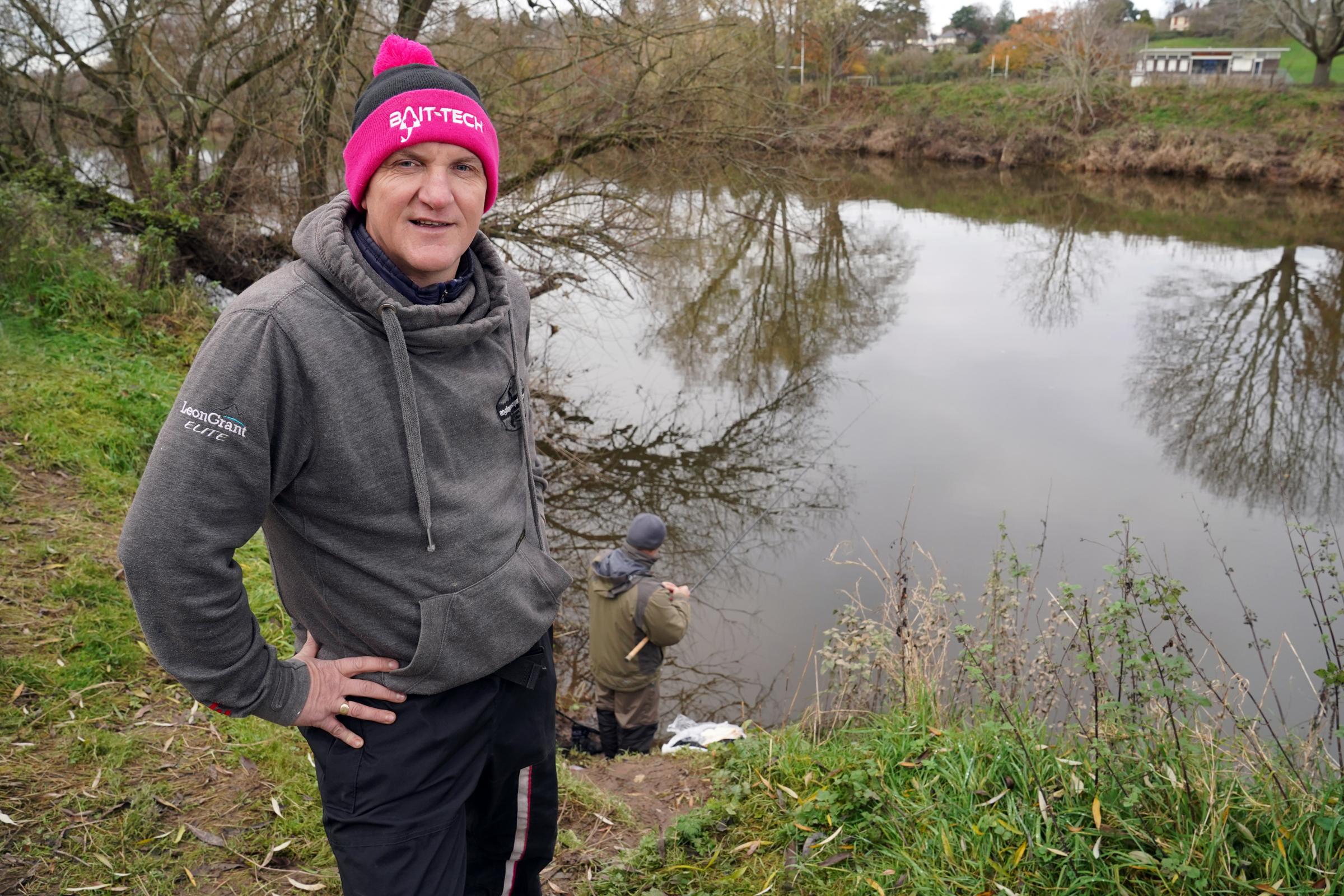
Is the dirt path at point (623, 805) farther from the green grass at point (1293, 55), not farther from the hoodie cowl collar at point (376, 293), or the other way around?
the green grass at point (1293, 55)

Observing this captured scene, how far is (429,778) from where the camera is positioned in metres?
1.73

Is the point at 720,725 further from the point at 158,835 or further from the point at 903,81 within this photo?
the point at 903,81

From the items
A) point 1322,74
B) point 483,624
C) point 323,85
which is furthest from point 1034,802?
point 1322,74

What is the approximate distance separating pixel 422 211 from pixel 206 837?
2.08 meters

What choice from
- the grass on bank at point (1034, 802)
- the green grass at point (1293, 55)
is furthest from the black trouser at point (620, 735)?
the green grass at point (1293, 55)

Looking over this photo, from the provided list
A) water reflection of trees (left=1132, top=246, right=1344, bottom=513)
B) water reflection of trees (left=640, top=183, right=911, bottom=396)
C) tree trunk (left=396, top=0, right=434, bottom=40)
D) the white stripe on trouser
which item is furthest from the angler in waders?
water reflection of trees (left=1132, top=246, right=1344, bottom=513)

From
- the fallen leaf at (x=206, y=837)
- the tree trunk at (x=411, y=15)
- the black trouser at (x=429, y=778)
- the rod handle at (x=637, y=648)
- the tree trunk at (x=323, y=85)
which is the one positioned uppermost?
the tree trunk at (x=411, y=15)

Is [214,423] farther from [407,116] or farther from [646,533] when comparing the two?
[646,533]

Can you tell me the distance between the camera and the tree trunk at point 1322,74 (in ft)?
94.9

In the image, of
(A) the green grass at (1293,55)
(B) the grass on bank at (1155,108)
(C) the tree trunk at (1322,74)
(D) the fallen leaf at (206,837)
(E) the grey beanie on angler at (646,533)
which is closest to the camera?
(D) the fallen leaf at (206,837)

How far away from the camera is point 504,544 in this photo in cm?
180

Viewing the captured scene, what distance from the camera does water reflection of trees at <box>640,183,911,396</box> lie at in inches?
461

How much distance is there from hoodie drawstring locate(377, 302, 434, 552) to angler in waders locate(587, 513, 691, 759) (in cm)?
349

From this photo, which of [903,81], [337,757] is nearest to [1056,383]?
[337,757]
